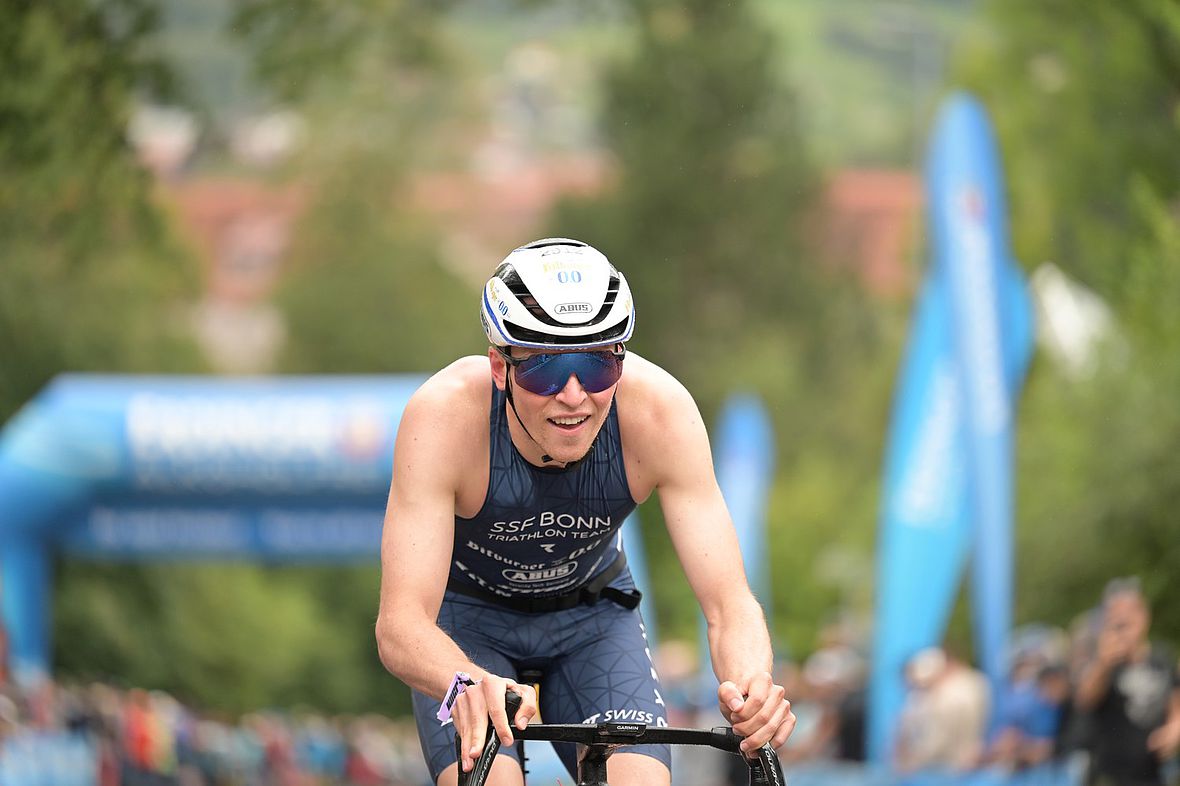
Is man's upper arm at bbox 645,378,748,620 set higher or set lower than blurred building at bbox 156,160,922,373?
lower

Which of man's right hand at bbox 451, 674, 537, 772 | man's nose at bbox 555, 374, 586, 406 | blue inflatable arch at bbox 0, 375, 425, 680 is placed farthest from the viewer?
blue inflatable arch at bbox 0, 375, 425, 680

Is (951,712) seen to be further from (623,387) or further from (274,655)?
(274,655)

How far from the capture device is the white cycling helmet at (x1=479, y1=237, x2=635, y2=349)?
169 inches

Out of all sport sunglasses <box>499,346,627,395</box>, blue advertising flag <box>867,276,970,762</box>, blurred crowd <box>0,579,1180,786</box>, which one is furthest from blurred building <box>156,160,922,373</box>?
sport sunglasses <box>499,346,627,395</box>

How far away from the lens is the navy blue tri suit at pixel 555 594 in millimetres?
4695

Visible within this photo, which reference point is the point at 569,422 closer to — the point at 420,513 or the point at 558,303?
the point at 558,303

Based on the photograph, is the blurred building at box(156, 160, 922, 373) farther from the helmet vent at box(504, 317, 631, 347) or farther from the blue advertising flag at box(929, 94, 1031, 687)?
the helmet vent at box(504, 317, 631, 347)

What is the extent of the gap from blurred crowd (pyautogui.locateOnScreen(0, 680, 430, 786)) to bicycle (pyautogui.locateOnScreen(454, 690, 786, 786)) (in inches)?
468

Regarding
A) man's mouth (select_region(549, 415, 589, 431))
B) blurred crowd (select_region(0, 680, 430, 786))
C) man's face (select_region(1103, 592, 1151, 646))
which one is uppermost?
man's mouth (select_region(549, 415, 589, 431))

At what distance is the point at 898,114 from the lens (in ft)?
165

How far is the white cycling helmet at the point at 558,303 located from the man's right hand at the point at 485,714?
3.02ft

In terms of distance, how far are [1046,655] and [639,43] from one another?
108 feet

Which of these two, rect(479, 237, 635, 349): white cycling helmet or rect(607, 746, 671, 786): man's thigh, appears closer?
rect(479, 237, 635, 349): white cycling helmet

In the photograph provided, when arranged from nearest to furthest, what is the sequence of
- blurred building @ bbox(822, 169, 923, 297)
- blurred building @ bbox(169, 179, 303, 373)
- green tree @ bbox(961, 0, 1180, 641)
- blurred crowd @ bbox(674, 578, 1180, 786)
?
blurred crowd @ bbox(674, 578, 1180, 786), green tree @ bbox(961, 0, 1180, 641), blurred building @ bbox(169, 179, 303, 373), blurred building @ bbox(822, 169, 923, 297)
